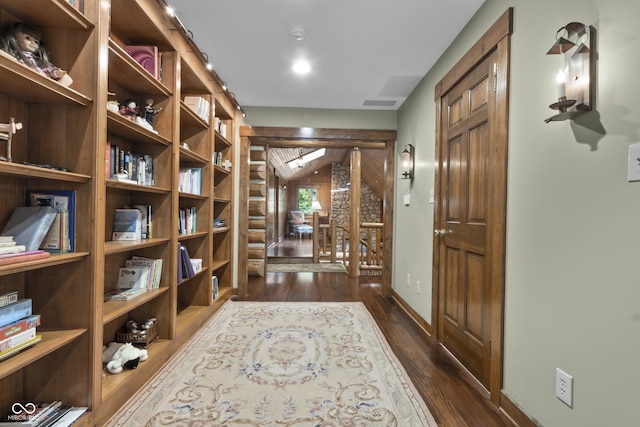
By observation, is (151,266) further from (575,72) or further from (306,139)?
(575,72)

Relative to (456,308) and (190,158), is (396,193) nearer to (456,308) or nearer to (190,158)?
(456,308)

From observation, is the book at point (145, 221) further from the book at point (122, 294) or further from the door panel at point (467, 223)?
the door panel at point (467, 223)

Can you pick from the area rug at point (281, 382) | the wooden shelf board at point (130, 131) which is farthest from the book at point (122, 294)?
the wooden shelf board at point (130, 131)

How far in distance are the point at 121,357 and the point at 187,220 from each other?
1133 mm

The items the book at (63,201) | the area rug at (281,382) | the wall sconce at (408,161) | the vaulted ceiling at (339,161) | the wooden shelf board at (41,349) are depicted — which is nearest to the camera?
the wooden shelf board at (41,349)

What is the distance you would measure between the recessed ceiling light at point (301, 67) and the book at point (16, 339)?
2429mm

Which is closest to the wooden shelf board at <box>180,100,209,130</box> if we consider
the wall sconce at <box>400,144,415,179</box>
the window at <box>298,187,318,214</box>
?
the wall sconce at <box>400,144,415,179</box>

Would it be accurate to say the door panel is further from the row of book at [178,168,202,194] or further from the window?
the window

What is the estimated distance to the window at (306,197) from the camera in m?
12.3

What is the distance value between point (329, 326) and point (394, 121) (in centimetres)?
253

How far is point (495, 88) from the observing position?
1705mm

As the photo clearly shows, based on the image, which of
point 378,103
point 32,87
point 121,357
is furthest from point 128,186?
point 378,103

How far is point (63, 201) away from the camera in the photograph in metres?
1.33

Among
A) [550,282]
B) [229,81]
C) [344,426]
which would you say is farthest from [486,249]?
[229,81]
